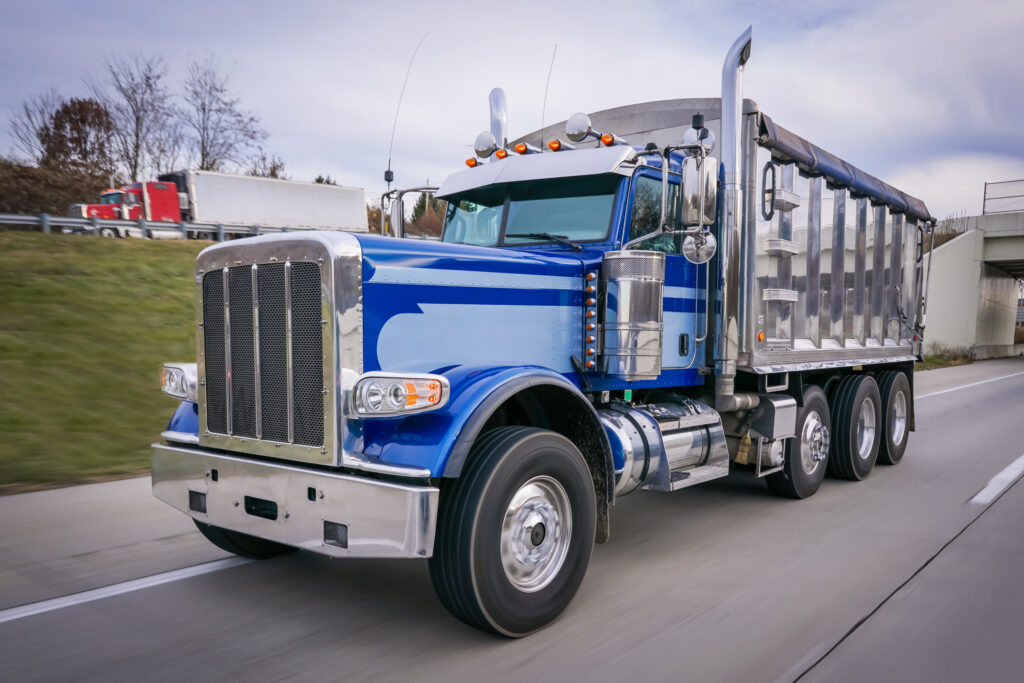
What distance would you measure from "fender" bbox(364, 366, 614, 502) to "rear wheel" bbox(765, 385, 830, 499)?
3.59 meters

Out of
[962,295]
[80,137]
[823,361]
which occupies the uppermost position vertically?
[80,137]

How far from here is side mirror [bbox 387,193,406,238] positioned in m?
6.28

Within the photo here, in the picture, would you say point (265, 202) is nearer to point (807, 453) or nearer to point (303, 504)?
point (807, 453)

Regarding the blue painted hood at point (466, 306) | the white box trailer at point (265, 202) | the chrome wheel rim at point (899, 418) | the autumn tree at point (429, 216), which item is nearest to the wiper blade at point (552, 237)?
the blue painted hood at point (466, 306)

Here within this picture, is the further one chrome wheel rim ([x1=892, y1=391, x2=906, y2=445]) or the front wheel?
chrome wheel rim ([x1=892, y1=391, x2=906, y2=445])

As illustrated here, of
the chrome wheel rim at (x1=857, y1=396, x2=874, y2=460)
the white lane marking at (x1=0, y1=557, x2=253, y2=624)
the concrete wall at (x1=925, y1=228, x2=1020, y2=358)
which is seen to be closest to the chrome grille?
the white lane marking at (x1=0, y1=557, x2=253, y2=624)

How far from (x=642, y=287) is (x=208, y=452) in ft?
8.70

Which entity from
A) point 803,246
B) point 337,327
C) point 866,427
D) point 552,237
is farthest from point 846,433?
point 337,327

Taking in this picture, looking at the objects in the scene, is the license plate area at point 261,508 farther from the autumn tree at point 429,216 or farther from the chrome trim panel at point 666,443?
the autumn tree at point 429,216

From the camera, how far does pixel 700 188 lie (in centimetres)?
466

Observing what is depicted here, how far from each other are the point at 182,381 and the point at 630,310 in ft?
8.63

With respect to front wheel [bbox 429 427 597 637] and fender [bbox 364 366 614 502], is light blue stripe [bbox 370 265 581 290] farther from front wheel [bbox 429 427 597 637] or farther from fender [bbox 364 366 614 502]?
front wheel [bbox 429 427 597 637]

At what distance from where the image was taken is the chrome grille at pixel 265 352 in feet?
12.1

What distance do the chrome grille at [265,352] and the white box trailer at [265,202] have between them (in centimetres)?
2445
